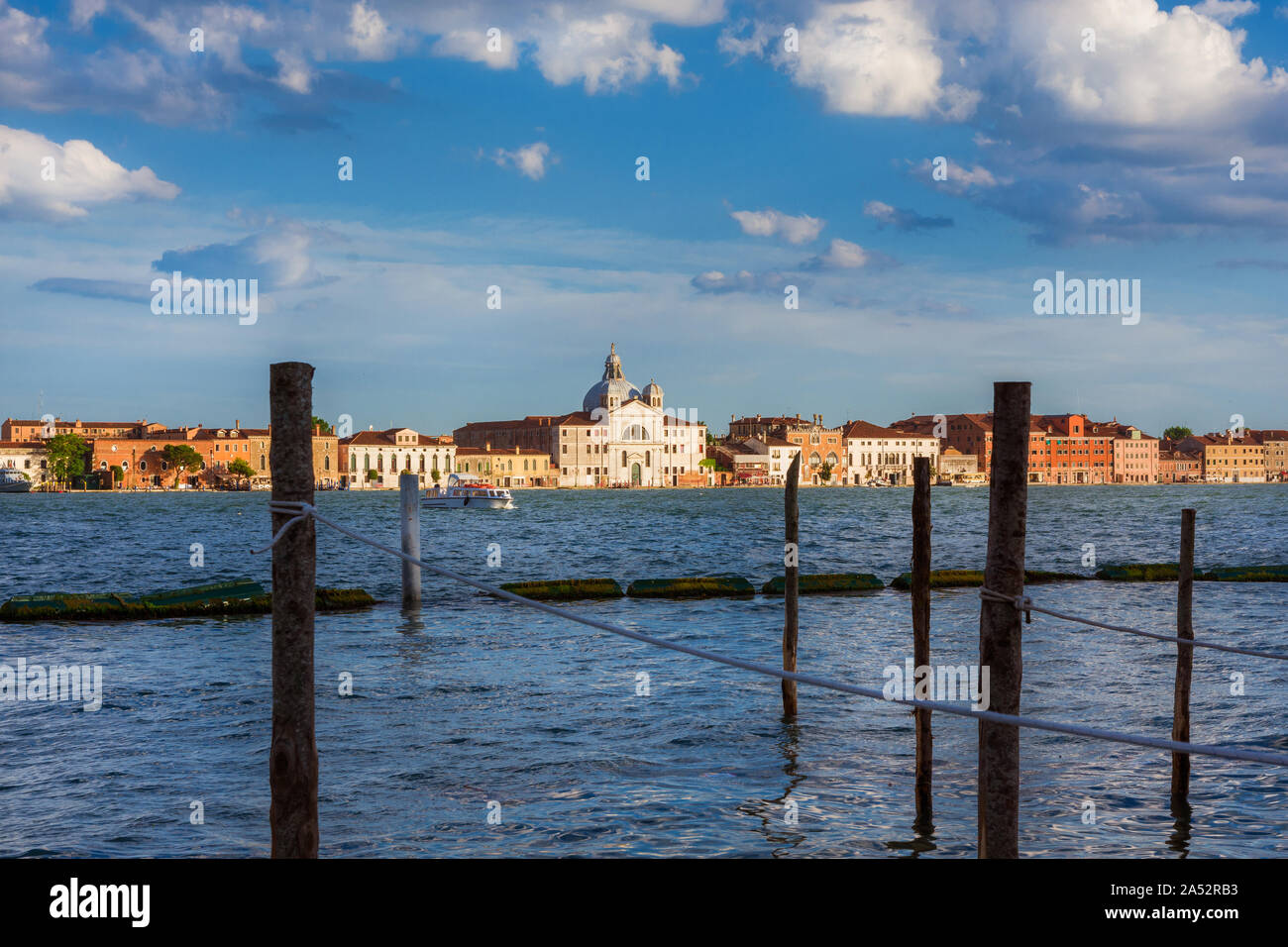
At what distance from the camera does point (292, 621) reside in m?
5.03

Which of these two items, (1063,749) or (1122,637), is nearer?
(1063,749)

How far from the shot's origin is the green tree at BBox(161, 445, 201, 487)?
450 ft

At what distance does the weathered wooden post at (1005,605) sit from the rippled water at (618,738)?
8.26 ft

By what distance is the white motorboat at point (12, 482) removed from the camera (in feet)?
413

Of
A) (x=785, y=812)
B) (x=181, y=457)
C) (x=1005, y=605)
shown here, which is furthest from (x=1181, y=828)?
(x=181, y=457)

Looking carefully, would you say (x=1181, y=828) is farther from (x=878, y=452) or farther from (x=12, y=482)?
A: (x=878, y=452)

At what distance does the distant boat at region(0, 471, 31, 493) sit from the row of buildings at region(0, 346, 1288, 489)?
1341 centimetres

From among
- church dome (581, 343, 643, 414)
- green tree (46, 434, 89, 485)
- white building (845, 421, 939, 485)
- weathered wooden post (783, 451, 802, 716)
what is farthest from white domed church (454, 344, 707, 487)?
weathered wooden post (783, 451, 802, 716)

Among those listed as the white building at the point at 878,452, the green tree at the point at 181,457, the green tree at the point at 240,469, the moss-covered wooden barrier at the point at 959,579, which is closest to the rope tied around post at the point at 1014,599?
the moss-covered wooden barrier at the point at 959,579

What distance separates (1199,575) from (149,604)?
22.2 meters

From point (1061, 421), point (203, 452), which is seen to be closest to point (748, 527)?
point (203, 452)
